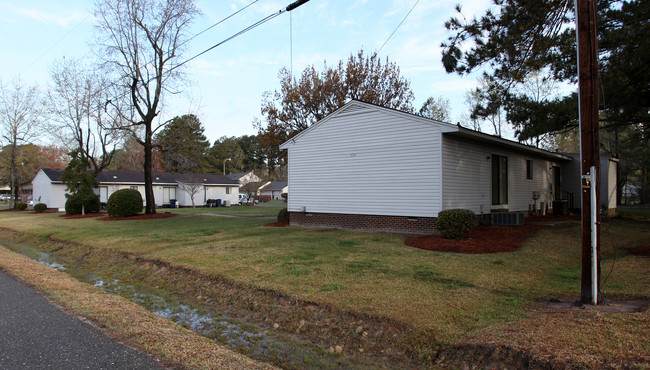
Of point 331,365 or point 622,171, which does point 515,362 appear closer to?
point 331,365

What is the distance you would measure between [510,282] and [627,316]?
7.45 ft

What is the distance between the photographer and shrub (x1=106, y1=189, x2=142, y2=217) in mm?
23672

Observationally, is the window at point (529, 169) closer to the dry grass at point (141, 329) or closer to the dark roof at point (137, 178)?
the dry grass at point (141, 329)

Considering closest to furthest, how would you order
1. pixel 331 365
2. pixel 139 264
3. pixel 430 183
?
pixel 331 365, pixel 139 264, pixel 430 183

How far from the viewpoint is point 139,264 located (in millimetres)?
10586

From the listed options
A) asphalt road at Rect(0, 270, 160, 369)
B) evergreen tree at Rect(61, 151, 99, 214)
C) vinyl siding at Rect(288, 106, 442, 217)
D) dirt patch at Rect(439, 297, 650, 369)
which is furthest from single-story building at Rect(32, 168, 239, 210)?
dirt patch at Rect(439, 297, 650, 369)

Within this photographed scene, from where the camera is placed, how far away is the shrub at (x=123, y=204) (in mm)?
23672

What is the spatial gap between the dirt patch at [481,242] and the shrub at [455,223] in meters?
0.21

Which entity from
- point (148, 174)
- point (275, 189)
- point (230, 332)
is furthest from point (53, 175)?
point (275, 189)

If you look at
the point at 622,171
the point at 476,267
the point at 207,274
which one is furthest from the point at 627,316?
the point at 622,171

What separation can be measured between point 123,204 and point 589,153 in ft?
78.4

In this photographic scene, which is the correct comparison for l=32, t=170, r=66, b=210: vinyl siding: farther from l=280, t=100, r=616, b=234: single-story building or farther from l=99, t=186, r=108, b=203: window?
l=280, t=100, r=616, b=234: single-story building

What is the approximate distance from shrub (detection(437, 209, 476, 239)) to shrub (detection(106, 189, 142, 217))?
1929 centimetres

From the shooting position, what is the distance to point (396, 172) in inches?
547
